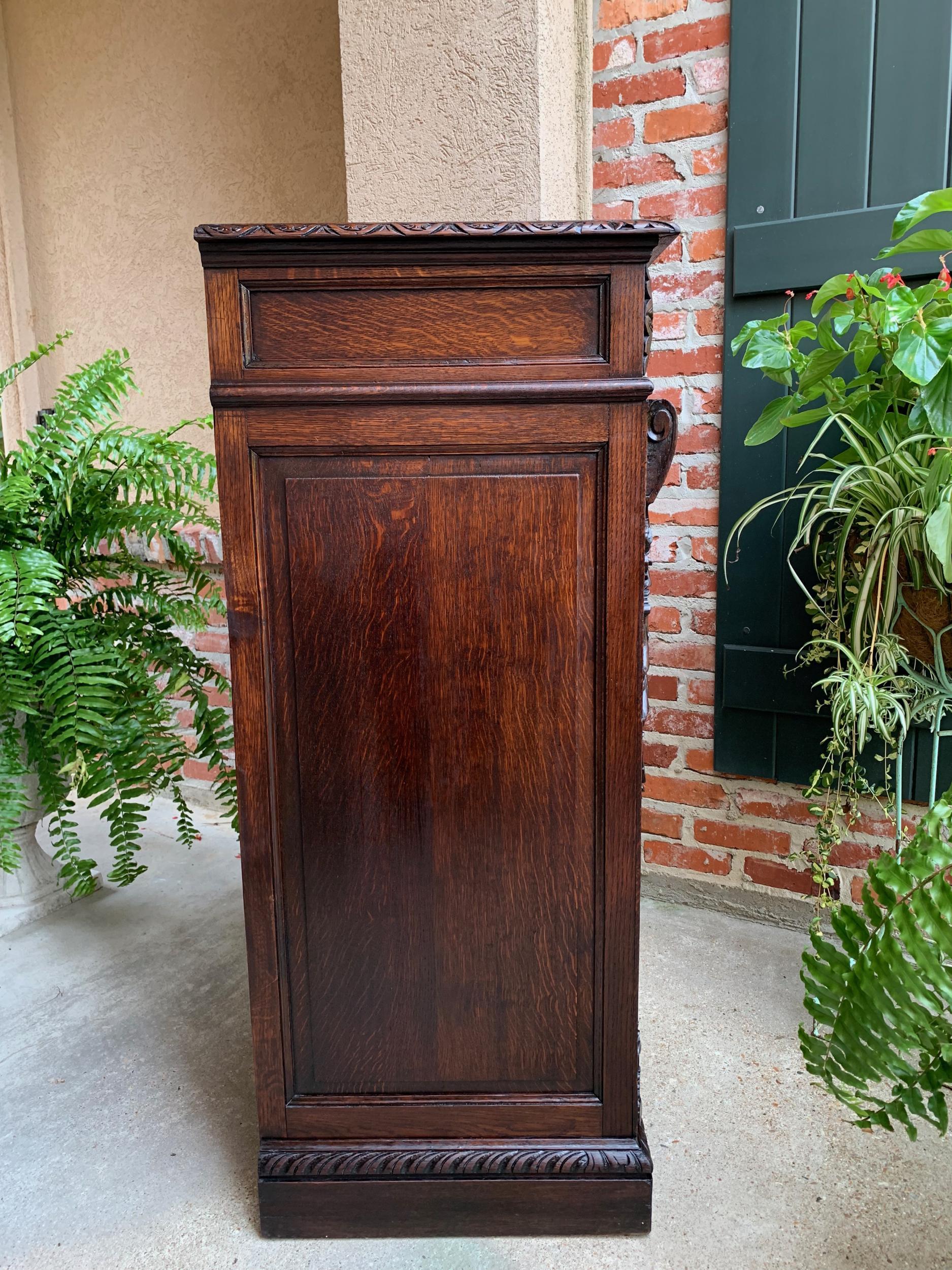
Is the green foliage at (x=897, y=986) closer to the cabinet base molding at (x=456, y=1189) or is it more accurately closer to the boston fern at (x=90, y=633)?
the cabinet base molding at (x=456, y=1189)

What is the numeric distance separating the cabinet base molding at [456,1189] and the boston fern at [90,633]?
0.69 meters

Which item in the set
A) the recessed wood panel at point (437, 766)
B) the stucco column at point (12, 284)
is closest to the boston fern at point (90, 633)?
the recessed wood panel at point (437, 766)

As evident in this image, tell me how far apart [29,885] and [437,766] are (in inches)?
56.4

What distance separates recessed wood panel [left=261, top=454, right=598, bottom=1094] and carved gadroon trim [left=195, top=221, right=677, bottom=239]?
0.82 ft

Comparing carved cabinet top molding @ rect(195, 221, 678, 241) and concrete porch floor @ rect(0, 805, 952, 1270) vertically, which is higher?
carved cabinet top molding @ rect(195, 221, 678, 241)

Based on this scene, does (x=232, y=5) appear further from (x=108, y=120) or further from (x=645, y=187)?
(x=645, y=187)

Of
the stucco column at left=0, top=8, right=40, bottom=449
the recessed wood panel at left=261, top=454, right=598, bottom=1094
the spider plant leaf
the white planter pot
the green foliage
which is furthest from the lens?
the stucco column at left=0, top=8, right=40, bottom=449

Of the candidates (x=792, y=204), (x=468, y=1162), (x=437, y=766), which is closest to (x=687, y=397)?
(x=792, y=204)

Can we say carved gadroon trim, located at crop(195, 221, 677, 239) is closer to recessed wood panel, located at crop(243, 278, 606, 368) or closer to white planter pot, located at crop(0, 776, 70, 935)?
recessed wood panel, located at crop(243, 278, 606, 368)

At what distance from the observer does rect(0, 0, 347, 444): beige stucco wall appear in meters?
2.16

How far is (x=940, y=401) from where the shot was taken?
1.20 meters

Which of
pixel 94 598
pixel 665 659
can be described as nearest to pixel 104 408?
pixel 94 598

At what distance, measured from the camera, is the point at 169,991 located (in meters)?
1.73

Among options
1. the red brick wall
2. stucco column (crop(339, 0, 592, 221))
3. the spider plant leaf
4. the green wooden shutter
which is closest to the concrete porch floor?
the red brick wall
